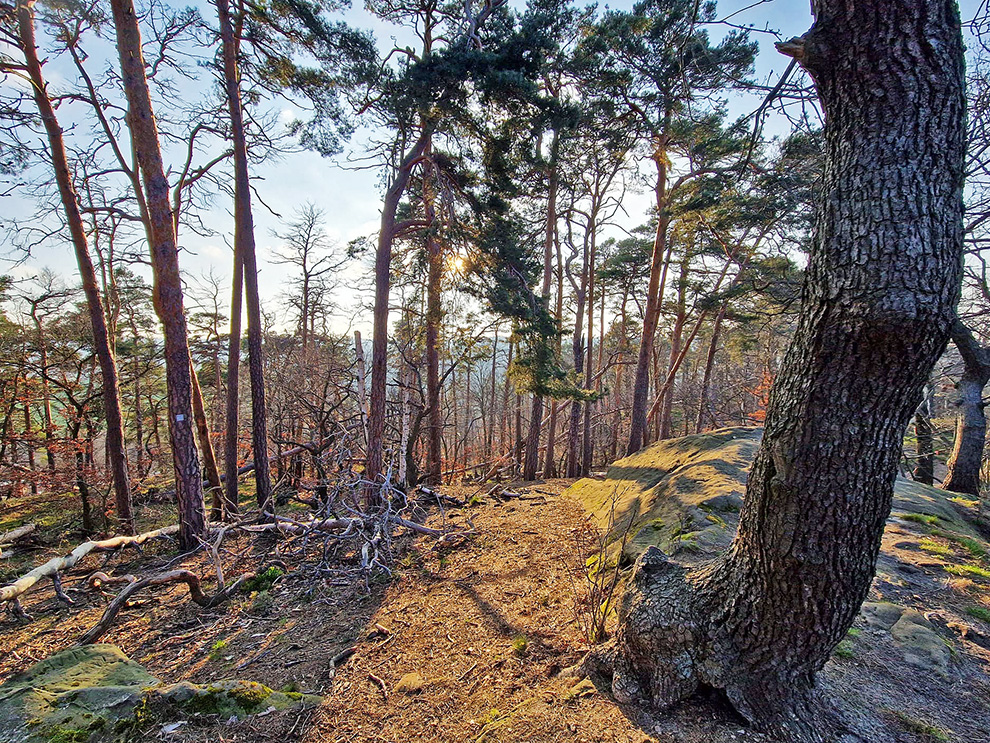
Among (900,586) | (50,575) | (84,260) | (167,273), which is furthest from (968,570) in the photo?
(84,260)

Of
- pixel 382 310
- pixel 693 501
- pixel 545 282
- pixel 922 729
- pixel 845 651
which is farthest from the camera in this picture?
pixel 545 282

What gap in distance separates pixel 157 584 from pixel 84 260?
5584 mm

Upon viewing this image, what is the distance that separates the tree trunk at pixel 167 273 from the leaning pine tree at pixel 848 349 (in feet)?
21.8

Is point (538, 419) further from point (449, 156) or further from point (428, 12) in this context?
point (428, 12)

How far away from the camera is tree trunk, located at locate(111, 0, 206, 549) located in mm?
5250

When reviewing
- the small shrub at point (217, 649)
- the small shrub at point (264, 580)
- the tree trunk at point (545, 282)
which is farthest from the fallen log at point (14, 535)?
the tree trunk at point (545, 282)

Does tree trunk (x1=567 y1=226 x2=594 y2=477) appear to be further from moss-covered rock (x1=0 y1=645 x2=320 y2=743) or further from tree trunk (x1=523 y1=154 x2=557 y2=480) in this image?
moss-covered rock (x1=0 y1=645 x2=320 y2=743)

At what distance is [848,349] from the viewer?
60.0 inches

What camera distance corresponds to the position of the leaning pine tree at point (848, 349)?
146 centimetres

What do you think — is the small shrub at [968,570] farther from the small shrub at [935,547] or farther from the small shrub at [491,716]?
the small shrub at [491,716]

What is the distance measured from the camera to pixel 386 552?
516 cm

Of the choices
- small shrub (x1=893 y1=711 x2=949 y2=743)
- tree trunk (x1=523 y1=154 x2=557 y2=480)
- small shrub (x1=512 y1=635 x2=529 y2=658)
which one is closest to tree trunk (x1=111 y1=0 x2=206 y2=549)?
small shrub (x1=512 y1=635 x2=529 y2=658)

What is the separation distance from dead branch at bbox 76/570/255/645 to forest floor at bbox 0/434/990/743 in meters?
0.13

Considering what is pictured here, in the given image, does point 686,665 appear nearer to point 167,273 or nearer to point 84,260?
point 167,273
